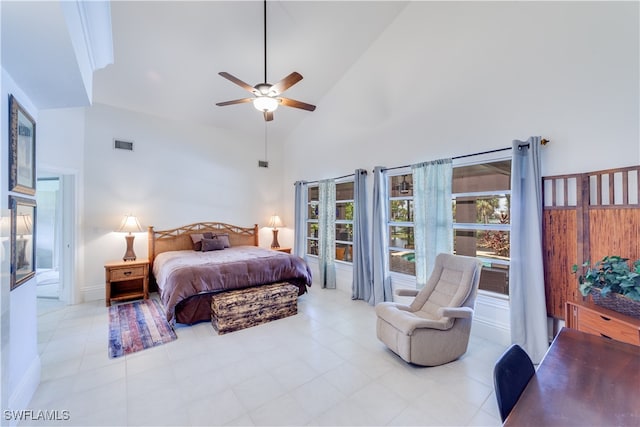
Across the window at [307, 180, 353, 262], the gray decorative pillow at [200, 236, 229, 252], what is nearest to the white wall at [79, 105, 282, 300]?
the gray decorative pillow at [200, 236, 229, 252]

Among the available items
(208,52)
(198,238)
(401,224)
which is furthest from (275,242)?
(208,52)

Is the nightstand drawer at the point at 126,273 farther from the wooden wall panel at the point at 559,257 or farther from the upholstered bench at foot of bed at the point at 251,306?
the wooden wall panel at the point at 559,257

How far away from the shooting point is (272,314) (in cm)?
363

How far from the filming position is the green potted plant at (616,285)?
1876 mm

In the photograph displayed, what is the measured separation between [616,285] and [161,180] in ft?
20.8

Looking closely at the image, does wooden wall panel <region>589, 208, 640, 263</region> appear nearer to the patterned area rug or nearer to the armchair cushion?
the armchair cushion

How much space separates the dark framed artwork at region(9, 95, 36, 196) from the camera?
1.85m

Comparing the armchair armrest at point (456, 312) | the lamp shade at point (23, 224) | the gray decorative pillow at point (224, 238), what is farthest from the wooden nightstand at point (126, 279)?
the armchair armrest at point (456, 312)

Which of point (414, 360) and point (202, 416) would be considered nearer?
point (202, 416)

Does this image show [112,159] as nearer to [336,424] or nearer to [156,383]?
[156,383]

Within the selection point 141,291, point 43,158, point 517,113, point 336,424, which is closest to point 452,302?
point 336,424

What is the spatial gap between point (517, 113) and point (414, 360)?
2.83 m

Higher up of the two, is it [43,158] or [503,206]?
[43,158]

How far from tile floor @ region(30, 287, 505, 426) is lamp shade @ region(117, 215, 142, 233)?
5.40 feet
